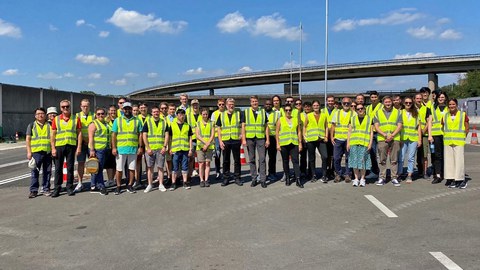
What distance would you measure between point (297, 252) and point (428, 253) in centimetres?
150

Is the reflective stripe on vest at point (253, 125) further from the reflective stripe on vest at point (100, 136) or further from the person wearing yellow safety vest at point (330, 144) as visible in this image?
the reflective stripe on vest at point (100, 136)

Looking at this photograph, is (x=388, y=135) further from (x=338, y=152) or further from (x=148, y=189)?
(x=148, y=189)

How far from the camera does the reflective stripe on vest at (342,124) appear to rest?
884cm

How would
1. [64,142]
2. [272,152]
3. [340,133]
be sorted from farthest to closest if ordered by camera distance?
[272,152] < [340,133] < [64,142]

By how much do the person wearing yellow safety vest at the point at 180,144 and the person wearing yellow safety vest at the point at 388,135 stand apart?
169 inches

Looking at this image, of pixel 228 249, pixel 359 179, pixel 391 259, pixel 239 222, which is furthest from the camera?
pixel 359 179

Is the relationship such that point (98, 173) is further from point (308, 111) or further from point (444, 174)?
point (444, 174)

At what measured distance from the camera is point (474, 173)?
391 inches

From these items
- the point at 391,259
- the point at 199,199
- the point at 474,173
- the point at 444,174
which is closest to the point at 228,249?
the point at 391,259

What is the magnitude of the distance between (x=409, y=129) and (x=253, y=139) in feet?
11.8

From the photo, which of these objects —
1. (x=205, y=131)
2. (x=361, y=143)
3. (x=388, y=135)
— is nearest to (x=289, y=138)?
(x=361, y=143)

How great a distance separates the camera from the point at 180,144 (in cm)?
843

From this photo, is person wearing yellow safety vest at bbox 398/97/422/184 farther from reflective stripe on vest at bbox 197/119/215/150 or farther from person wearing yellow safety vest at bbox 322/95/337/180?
reflective stripe on vest at bbox 197/119/215/150

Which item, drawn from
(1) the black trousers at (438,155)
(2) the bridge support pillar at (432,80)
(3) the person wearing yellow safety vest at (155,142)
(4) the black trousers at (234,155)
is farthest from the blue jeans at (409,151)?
(2) the bridge support pillar at (432,80)
